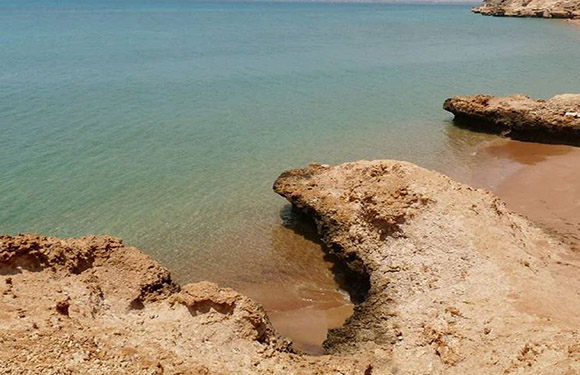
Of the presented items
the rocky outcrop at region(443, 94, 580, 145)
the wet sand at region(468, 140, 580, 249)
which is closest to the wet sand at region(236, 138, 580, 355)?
the wet sand at region(468, 140, 580, 249)

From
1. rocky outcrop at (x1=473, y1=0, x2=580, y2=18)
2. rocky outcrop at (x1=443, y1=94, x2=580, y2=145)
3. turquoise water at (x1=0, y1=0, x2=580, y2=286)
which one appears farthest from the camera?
rocky outcrop at (x1=473, y1=0, x2=580, y2=18)

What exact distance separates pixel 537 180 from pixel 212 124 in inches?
541

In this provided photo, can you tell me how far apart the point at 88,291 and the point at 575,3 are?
87368mm

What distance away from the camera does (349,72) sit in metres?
36.6

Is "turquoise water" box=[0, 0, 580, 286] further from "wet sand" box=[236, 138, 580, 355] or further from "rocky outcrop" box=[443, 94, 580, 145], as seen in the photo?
"rocky outcrop" box=[443, 94, 580, 145]

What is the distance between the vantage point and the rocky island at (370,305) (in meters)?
7.45

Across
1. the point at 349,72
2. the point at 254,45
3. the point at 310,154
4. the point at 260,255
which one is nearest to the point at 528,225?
the point at 260,255

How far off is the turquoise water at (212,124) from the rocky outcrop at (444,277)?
96.6 inches

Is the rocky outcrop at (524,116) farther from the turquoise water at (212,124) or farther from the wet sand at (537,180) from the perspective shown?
the turquoise water at (212,124)

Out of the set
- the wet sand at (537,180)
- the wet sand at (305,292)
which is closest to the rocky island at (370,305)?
the wet sand at (305,292)

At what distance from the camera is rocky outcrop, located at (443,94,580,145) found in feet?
70.0

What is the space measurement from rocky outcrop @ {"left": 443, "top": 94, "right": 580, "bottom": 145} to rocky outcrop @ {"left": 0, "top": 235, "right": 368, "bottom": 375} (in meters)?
16.9

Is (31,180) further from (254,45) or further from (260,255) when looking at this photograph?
(254,45)

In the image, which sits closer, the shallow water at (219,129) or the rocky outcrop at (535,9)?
the shallow water at (219,129)
